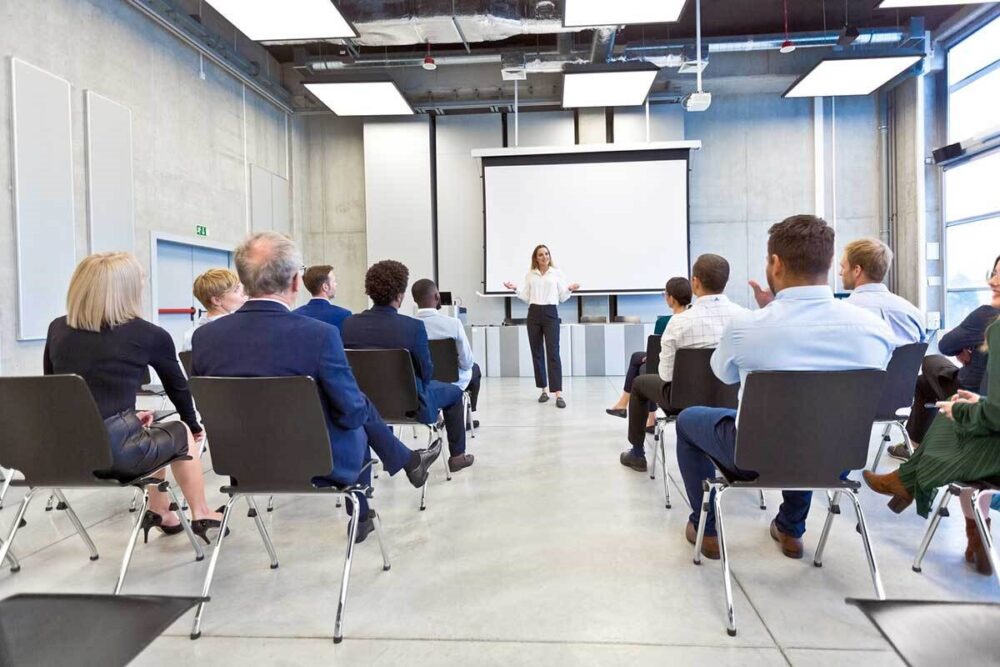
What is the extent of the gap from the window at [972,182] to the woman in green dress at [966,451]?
599cm

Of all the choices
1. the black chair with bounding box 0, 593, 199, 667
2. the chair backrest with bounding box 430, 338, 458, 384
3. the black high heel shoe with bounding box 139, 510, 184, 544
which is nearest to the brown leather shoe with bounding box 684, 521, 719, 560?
the chair backrest with bounding box 430, 338, 458, 384

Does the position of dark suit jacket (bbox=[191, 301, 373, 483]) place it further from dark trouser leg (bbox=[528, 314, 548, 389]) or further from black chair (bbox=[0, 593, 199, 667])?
dark trouser leg (bbox=[528, 314, 548, 389])

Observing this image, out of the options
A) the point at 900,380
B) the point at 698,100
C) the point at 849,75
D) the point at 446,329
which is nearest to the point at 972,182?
the point at 849,75

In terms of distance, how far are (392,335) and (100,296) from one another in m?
1.23

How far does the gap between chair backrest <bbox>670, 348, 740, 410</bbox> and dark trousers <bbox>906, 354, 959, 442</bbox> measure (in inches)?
53.1

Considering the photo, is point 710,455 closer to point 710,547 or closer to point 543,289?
point 710,547

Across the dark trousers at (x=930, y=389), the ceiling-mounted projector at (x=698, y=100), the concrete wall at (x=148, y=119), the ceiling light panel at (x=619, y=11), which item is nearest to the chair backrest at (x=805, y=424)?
the dark trousers at (x=930, y=389)

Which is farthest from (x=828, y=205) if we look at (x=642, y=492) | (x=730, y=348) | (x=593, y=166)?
(x=730, y=348)

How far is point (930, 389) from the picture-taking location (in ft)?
11.1

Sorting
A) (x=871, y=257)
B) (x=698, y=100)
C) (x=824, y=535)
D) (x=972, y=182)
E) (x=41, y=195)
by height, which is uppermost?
(x=698, y=100)

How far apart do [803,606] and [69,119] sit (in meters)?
6.06

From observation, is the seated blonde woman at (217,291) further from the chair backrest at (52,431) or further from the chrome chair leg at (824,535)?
the chrome chair leg at (824,535)

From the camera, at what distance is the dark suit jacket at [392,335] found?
9.50ft

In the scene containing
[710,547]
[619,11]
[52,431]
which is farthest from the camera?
[619,11]
